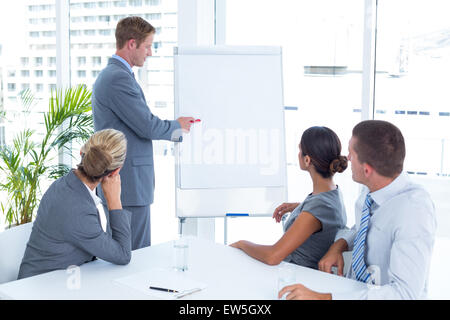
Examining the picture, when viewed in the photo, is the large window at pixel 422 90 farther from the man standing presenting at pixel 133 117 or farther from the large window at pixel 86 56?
the large window at pixel 86 56

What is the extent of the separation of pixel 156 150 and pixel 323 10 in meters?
1.70

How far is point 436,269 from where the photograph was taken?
349 cm

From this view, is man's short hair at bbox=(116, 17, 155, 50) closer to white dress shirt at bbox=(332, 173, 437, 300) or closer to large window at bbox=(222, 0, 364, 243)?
large window at bbox=(222, 0, 364, 243)

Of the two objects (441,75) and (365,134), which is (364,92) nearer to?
(441,75)

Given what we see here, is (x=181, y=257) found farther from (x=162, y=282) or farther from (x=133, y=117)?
(x=133, y=117)

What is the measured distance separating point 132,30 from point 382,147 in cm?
192

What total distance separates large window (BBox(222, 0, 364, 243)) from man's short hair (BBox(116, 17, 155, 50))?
3.21 ft

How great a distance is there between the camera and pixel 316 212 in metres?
2.32

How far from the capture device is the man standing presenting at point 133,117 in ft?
10.5

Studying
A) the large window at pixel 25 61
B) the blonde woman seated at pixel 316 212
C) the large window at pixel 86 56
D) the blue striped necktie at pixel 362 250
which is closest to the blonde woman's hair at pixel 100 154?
the blonde woman seated at pixel 316 212

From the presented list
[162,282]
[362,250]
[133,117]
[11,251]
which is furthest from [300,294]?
[133,117]

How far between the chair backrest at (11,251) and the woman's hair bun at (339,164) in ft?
4.79

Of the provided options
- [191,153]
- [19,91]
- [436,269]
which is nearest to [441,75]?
[436,269]
